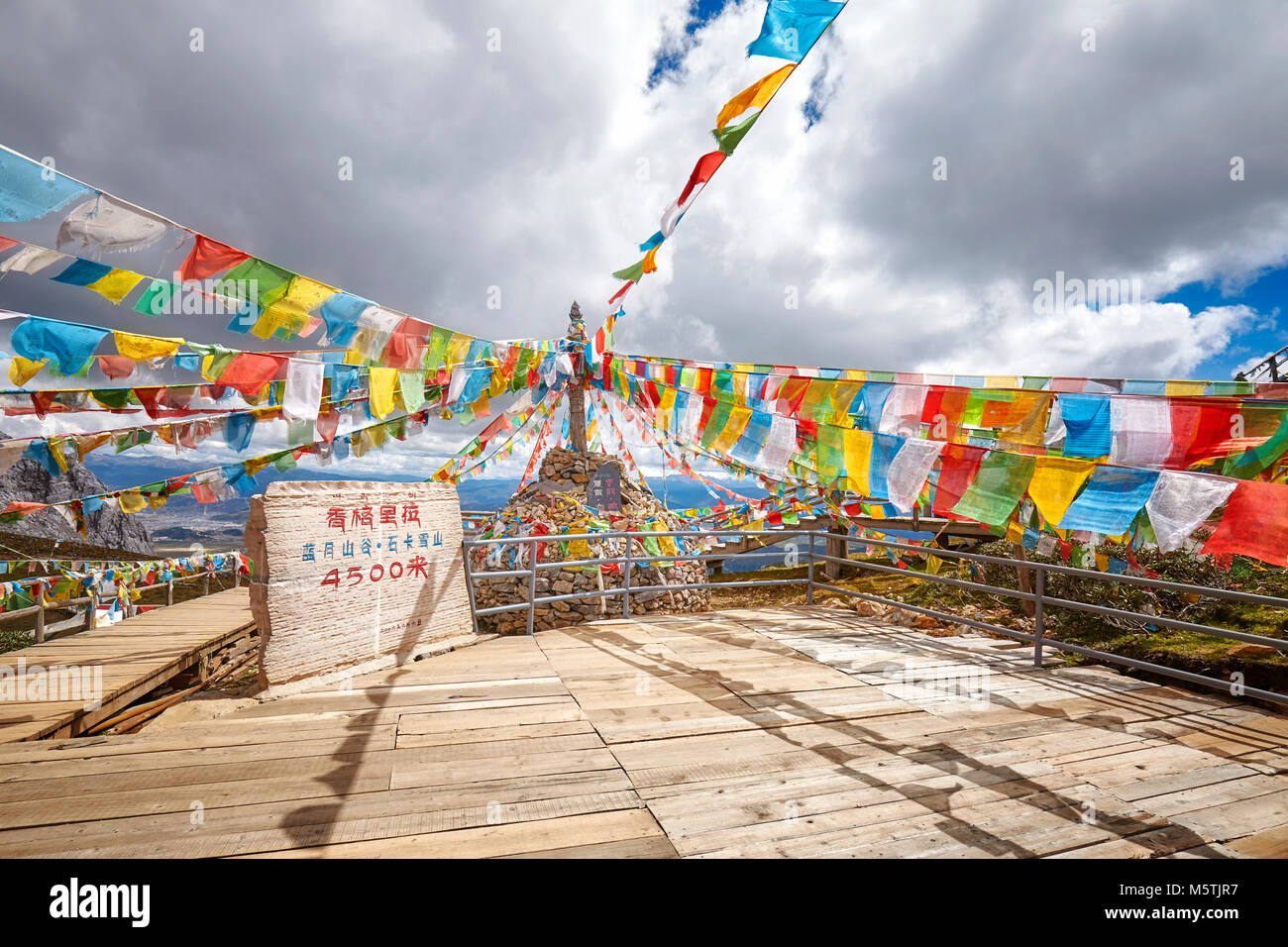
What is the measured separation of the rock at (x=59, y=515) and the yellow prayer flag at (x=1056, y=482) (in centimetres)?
1134

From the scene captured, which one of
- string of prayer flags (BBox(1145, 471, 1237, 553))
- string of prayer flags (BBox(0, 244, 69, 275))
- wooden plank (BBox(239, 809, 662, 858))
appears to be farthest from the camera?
string of prayer flags (BBox(0, 244, 69, 275))

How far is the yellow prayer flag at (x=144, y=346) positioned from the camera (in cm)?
595

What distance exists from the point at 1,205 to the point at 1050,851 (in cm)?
735

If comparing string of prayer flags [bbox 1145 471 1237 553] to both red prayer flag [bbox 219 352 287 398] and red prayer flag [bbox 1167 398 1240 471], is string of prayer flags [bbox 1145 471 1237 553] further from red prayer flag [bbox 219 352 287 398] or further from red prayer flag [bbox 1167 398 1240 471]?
red prayer flag [bbox 219 352 287 398]

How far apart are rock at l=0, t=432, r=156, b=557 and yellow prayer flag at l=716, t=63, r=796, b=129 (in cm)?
915

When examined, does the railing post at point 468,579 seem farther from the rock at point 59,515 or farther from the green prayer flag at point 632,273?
the rock at point 59,515

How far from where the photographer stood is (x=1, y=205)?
378cm

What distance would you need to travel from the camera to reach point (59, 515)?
8828 mm

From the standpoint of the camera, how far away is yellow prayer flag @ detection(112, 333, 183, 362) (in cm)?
595

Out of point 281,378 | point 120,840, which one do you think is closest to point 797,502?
point 281,378

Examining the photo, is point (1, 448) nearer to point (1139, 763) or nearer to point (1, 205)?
point (1, 205)

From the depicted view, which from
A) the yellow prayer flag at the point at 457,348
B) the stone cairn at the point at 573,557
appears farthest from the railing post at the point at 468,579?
the stone cairn at the point at 573,557

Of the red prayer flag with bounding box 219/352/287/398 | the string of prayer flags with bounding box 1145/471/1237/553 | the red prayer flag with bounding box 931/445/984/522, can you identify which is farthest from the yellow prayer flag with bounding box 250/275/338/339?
the string of prayer flags with bounding box 1145/471/1237/553
